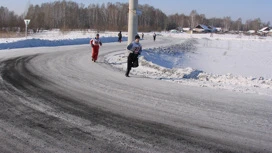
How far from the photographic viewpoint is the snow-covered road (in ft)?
Result: 15.3

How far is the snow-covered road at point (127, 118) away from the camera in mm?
4652


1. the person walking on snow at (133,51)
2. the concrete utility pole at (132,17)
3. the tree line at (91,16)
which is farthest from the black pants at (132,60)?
the tree line at (91,16)

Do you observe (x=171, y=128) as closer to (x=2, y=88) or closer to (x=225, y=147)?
(x=225, y=147)

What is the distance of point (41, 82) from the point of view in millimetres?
9219

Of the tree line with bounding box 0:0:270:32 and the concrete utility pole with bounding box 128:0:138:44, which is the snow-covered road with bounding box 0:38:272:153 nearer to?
the concrete utility pole with bounding box 128:0:138:44

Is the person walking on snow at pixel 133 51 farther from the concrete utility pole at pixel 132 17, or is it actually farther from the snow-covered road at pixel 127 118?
the concrete utility pole at pixel 132 17

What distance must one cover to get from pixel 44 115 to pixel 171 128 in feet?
7.46

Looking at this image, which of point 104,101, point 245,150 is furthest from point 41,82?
point 245,150

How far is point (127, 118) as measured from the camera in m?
5.93

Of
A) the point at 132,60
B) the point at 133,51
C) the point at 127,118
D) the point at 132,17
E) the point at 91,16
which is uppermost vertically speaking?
the point at 91,16

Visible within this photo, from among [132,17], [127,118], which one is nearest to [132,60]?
[132,17]

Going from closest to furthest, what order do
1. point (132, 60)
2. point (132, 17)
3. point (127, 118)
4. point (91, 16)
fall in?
point (127, 118) → point (132, 60) → point (132, 17) → point (91, 16)

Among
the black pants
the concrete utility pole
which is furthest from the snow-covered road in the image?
the concrete utility pole

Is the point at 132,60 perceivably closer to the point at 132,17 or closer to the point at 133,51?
the point at 133,51
